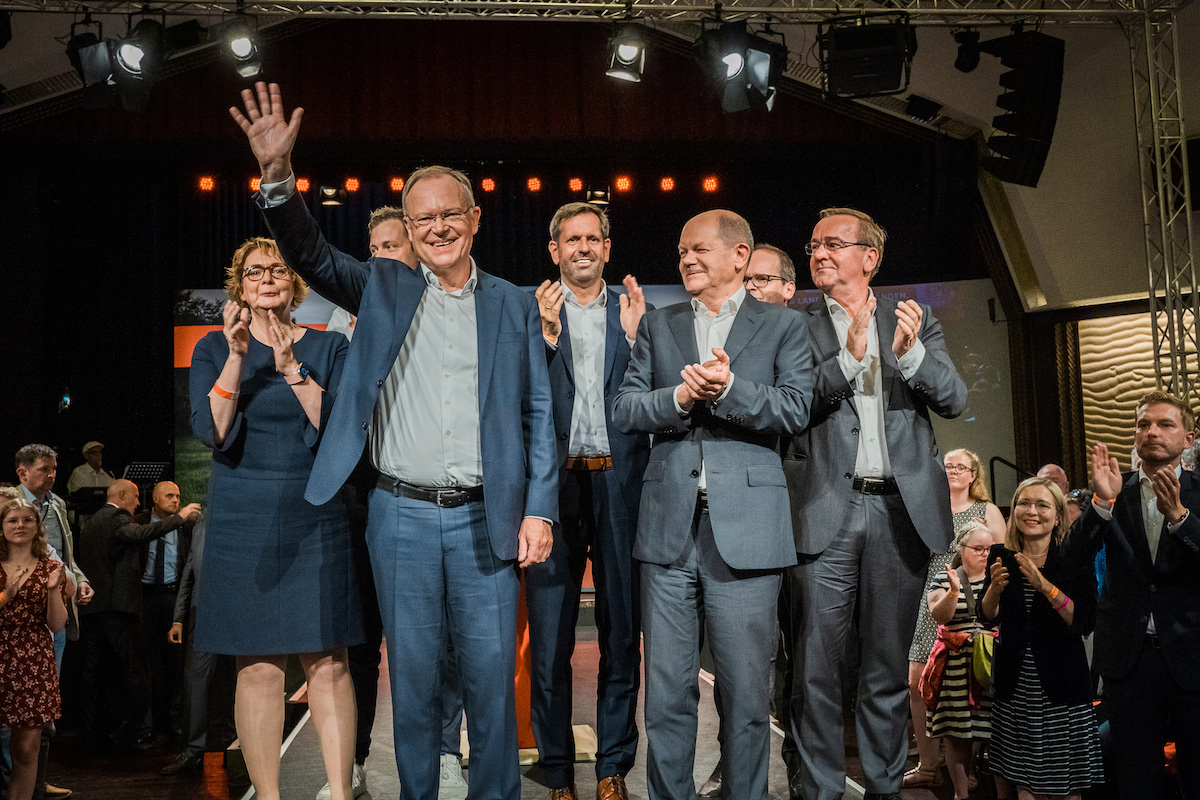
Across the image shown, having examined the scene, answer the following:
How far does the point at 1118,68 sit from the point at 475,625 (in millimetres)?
8392

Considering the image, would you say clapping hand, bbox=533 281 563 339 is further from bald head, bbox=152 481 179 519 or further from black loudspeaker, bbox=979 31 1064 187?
black loudspeaker, bbox=979 31 1064 187

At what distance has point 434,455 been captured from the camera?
266cm

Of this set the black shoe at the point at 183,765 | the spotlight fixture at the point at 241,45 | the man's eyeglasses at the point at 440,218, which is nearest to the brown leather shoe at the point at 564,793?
the man's eyeglasses at the point at 440,218

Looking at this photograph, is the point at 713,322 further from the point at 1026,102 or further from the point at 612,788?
the point at 1026,102

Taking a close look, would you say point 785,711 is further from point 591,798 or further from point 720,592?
point 720,592

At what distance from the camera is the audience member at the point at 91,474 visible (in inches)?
361

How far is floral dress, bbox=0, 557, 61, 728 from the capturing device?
4.08m

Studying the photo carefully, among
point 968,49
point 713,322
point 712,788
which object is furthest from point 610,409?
point 968,49

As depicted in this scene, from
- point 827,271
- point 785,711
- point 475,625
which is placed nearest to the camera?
point 475,625

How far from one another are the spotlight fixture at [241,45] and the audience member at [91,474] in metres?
3.87

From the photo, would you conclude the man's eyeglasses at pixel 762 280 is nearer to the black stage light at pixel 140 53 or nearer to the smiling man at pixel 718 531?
the smiling man at pixel 718 531

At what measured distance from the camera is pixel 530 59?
10.1 meters

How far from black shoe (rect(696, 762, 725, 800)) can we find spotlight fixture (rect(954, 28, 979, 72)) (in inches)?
Answer: 257

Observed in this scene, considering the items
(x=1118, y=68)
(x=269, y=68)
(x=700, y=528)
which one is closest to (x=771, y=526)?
(x=700, y=528)
